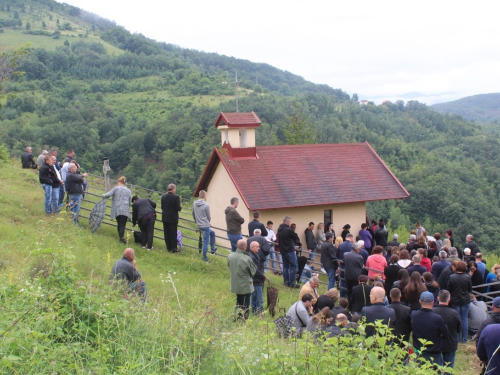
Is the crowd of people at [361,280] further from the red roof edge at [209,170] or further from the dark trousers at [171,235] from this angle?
the red roof edge at [209,170]

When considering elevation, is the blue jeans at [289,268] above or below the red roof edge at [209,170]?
below

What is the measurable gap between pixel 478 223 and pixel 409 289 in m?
52.7

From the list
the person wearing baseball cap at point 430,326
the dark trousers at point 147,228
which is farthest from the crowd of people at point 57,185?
the person wearing baseball cap at point 430,326

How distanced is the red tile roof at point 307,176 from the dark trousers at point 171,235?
5.50 metres

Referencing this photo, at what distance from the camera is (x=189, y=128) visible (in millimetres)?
58375

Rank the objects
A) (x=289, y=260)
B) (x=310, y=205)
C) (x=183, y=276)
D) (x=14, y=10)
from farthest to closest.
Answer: (x=14, y=10)
(x=310, y=205)
(x=289, y=260)
(x=183, y=276)

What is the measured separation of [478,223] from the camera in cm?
5641

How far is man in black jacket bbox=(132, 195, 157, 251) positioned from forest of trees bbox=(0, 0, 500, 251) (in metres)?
10.6

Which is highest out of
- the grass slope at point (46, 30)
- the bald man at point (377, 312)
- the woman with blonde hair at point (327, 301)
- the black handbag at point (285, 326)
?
the grass slope at point (46, 30)

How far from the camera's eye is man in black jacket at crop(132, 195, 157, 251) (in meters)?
13.1

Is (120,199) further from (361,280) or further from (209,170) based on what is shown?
(209,170)

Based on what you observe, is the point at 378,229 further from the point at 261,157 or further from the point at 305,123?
the point at 305,123

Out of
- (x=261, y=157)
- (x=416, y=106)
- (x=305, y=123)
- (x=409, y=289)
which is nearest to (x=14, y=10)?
(x=416, y=106)

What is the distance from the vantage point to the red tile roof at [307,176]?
64.7ft
